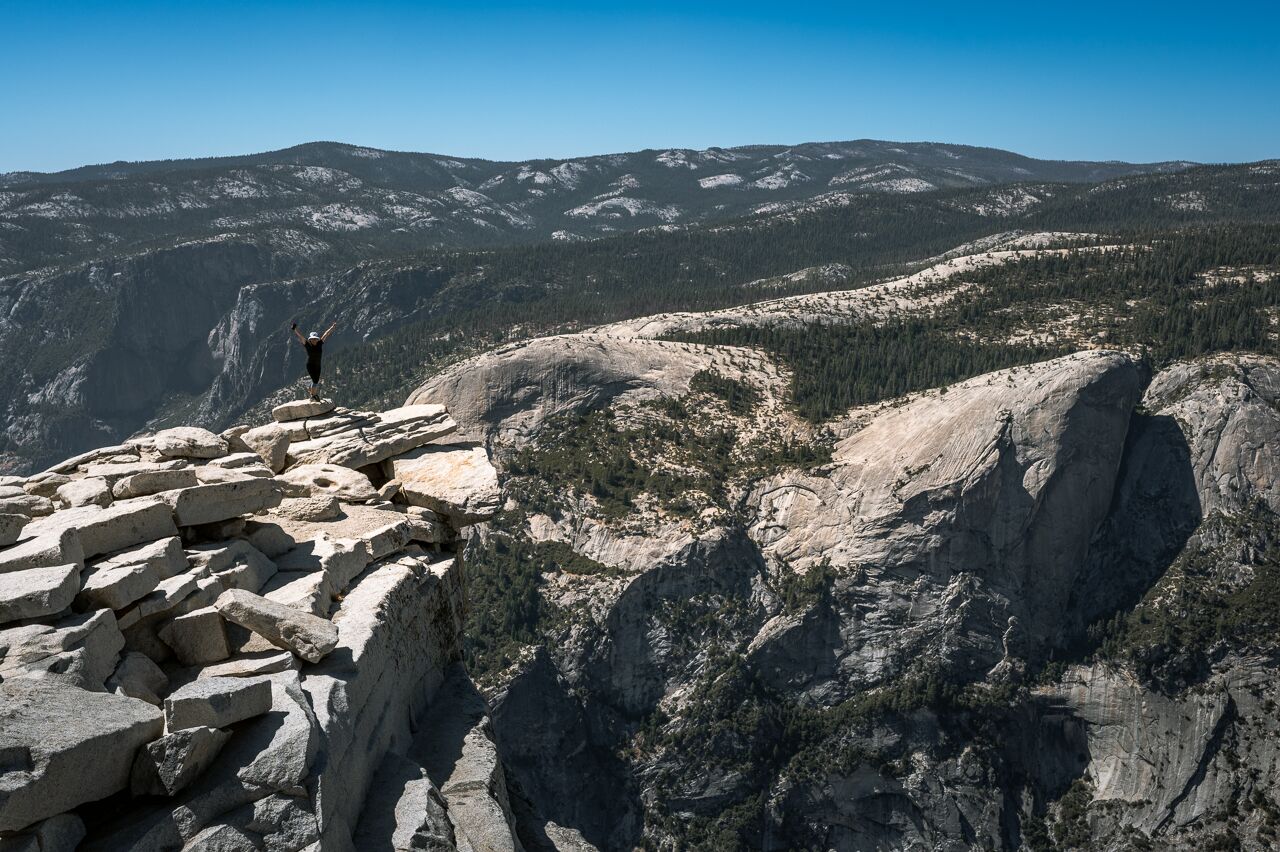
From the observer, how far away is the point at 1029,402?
3413 inches

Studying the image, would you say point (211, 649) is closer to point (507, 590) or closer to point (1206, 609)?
point (507, 590)

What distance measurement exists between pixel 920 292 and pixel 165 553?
130363mm

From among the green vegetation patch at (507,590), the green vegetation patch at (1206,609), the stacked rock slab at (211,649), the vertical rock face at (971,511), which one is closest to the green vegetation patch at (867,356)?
the vertical rock face at (971,511)

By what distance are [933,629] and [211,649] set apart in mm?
76239

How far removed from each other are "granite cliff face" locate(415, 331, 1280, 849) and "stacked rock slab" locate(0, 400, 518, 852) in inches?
2232

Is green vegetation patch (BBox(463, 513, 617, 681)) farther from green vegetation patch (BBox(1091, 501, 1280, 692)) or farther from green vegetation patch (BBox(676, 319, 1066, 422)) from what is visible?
green vegetation patch (BBox(1091, 501, 1280, 692))

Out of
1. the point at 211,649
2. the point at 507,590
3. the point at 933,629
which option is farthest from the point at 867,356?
the point at 211,649

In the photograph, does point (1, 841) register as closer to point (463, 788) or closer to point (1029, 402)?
point (463, 788)

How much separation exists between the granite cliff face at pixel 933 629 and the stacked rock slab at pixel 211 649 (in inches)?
2232

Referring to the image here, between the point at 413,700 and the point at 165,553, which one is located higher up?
the point at 165,553

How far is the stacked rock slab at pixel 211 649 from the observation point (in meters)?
11.5

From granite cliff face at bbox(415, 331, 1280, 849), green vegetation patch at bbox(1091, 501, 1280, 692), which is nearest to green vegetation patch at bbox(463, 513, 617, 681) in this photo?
granite cliff face at bbox(415, 331, 1280, 849)

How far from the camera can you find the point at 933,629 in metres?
81.6

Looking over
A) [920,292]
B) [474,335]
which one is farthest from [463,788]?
[474,335]
